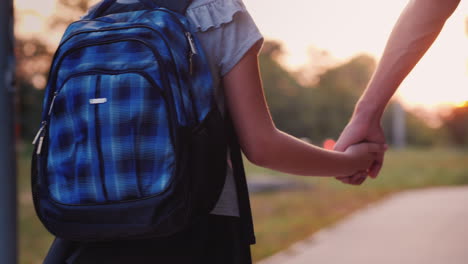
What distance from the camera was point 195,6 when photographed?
1.37 metres

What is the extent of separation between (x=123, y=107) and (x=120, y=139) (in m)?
0.07

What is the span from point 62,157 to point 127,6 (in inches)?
15.7

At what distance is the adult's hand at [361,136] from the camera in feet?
6.34

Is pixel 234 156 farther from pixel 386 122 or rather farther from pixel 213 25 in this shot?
pixel 386 122

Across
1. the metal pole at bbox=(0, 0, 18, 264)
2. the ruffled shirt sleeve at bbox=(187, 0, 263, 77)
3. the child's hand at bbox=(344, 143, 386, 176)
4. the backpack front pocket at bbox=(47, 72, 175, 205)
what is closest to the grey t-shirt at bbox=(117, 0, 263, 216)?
the ruffled shirt sleeve at bbox=(187, 0, 263, 77)

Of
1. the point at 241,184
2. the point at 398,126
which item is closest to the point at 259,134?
the point at 241,184

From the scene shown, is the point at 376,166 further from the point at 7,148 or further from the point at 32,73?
the point at 32,73

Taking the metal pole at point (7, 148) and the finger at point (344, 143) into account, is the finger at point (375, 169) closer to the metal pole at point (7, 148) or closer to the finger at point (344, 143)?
the finger at point (344, 143)

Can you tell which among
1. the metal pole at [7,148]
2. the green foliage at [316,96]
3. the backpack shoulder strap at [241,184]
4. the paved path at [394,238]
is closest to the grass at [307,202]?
the paved path at [394,238]

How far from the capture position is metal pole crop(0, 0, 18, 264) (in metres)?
2.19

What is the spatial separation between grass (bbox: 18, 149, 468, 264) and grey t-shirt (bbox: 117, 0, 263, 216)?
4578 millimetres

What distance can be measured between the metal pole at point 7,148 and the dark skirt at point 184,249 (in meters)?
0.88

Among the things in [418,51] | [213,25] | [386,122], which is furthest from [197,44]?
[386,122]

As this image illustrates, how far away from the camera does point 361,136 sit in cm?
194
